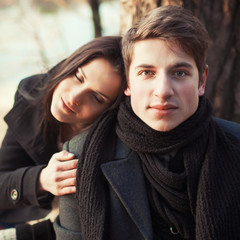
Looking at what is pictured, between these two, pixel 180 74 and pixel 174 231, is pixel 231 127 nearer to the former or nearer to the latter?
pixel 180 74

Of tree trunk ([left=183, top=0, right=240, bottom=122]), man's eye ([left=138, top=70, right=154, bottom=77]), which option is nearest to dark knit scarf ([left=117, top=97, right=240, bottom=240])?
man's eye ([left=138, top=70, right=154, bottom=77])

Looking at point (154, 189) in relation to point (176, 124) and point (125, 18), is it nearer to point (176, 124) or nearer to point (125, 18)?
point (176, 124)

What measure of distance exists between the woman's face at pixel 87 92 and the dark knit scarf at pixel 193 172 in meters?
0.26

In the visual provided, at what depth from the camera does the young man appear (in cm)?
163

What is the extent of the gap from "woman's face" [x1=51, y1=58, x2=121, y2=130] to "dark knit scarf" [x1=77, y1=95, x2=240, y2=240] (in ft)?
0.85

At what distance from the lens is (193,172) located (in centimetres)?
166

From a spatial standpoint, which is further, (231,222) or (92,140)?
(92,140)

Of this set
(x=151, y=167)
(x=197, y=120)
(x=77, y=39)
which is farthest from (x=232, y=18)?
(x=77, y=39)

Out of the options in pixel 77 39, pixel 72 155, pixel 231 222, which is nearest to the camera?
pixel 231 222

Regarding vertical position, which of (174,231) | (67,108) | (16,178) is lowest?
(174,231)

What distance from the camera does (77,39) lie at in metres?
10.5

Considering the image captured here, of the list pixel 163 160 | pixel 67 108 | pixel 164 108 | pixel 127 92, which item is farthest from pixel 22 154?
pixel 164 108

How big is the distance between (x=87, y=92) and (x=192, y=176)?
0.82 meters

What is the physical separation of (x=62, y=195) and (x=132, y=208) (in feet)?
1.46
